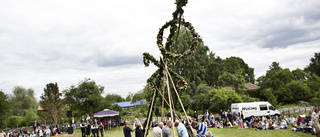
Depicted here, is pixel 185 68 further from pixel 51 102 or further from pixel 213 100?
pixel 51 102

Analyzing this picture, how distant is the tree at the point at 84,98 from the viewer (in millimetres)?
22766

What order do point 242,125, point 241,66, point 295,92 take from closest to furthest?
1. point 242,125
2. point 295,92
3. point 241,66

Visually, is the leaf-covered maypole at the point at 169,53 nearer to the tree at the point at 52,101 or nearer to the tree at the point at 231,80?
the tree at the point at 52,101

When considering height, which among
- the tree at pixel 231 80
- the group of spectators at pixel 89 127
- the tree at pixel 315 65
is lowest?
the group of spectators at pixel 89 127

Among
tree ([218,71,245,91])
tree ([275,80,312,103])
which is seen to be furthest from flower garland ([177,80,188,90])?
tree ([275,80,312,103])

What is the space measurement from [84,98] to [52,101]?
5.66m

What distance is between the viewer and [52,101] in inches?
1007

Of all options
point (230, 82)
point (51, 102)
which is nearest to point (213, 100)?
point (230, 82)

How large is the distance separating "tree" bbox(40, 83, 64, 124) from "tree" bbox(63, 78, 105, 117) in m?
3.72

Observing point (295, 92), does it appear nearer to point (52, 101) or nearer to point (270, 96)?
point (270, 96)

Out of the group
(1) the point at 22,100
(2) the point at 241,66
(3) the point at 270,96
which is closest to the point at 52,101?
(1) the point at 22,100

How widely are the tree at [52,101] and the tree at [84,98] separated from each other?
12.2 feet

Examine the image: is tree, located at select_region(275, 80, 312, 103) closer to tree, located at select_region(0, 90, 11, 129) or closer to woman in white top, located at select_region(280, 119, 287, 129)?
woman in white top, located at select_region(280, 119, 287, 129)

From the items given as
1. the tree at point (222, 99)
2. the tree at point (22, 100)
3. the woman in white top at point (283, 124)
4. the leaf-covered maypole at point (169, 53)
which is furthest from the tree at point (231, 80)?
the tree at point (22, 100)
